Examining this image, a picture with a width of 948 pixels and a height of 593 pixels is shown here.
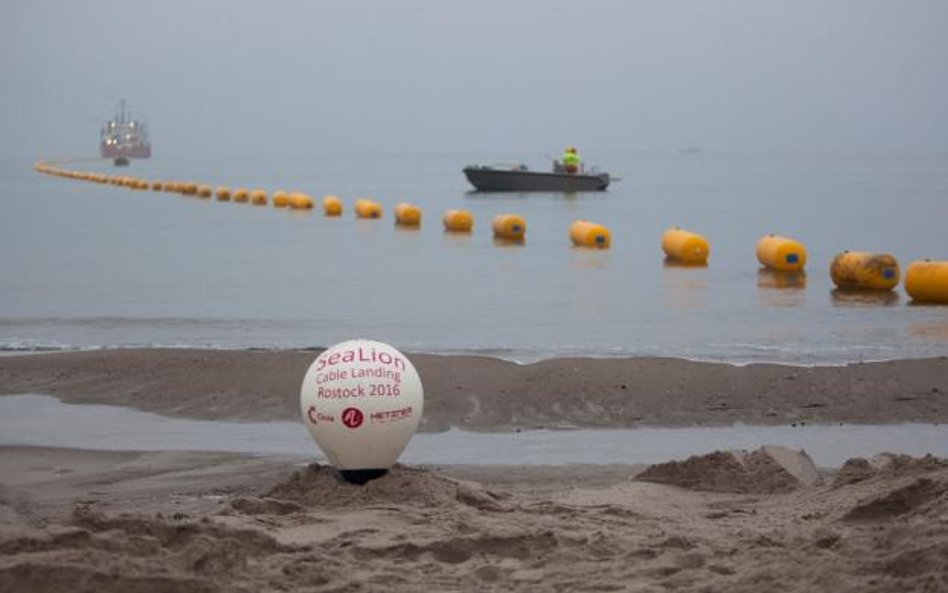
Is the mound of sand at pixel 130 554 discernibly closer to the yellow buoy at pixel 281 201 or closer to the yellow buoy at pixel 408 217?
the yellow buoy at pixel 408 217

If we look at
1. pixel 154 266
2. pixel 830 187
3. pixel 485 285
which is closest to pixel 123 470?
pixel 485 285

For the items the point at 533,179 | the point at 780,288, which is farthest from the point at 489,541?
the point at 533,179

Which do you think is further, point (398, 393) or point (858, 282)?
point (858, 282)

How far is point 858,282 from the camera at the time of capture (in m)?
27.9

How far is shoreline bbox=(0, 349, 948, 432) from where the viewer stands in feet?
45.0

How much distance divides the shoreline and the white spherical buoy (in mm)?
3883

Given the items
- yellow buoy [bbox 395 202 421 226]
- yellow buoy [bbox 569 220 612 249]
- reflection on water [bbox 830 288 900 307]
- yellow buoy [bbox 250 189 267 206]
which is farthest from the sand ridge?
yellow buoy [bbox 250 189 267 206]

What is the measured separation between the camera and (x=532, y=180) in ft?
254

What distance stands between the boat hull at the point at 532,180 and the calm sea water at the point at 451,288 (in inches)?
458

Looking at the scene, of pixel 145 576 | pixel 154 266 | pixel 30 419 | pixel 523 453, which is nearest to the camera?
pixel 145 576

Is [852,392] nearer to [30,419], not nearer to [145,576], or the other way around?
[30,419]

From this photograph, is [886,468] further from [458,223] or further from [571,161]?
[571,161]

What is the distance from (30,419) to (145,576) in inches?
285

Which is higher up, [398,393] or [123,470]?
[398,393]
